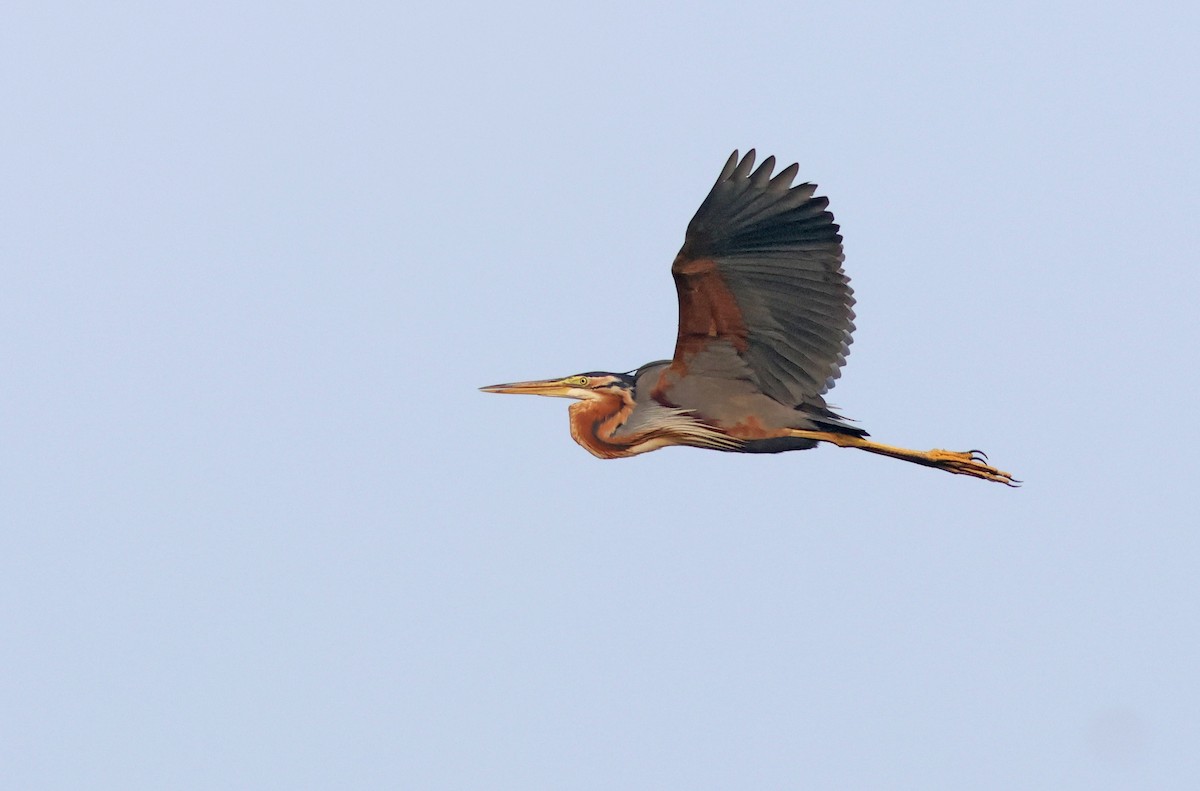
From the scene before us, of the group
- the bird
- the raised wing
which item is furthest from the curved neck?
the raised wing

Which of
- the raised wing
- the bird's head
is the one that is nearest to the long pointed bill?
the bird's head

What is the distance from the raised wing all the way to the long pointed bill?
84 centimetres

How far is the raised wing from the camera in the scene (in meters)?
12.4

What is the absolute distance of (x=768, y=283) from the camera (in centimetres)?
1265

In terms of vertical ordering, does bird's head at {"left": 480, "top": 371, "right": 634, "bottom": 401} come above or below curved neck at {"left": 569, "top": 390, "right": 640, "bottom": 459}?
above

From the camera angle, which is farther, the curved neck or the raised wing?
the curved neck

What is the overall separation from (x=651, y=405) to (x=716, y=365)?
0.49 m

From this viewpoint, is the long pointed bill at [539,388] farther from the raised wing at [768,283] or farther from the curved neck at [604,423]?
the raised wing at [768,283]

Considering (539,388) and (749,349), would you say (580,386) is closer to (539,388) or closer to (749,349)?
(539,388)

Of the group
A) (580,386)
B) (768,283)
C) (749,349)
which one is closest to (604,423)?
(580,386)

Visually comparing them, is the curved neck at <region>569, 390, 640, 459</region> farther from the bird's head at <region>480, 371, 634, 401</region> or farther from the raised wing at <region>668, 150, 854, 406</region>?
the raised wing at <region>668, 150, 854, 406</region>

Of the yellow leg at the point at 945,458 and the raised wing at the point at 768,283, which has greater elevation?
the raised wing at the point at 768,283

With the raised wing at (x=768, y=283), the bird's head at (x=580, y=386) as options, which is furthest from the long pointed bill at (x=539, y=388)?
the raised wing at (x=768, y=283)

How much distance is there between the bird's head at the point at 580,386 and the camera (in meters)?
13.3
